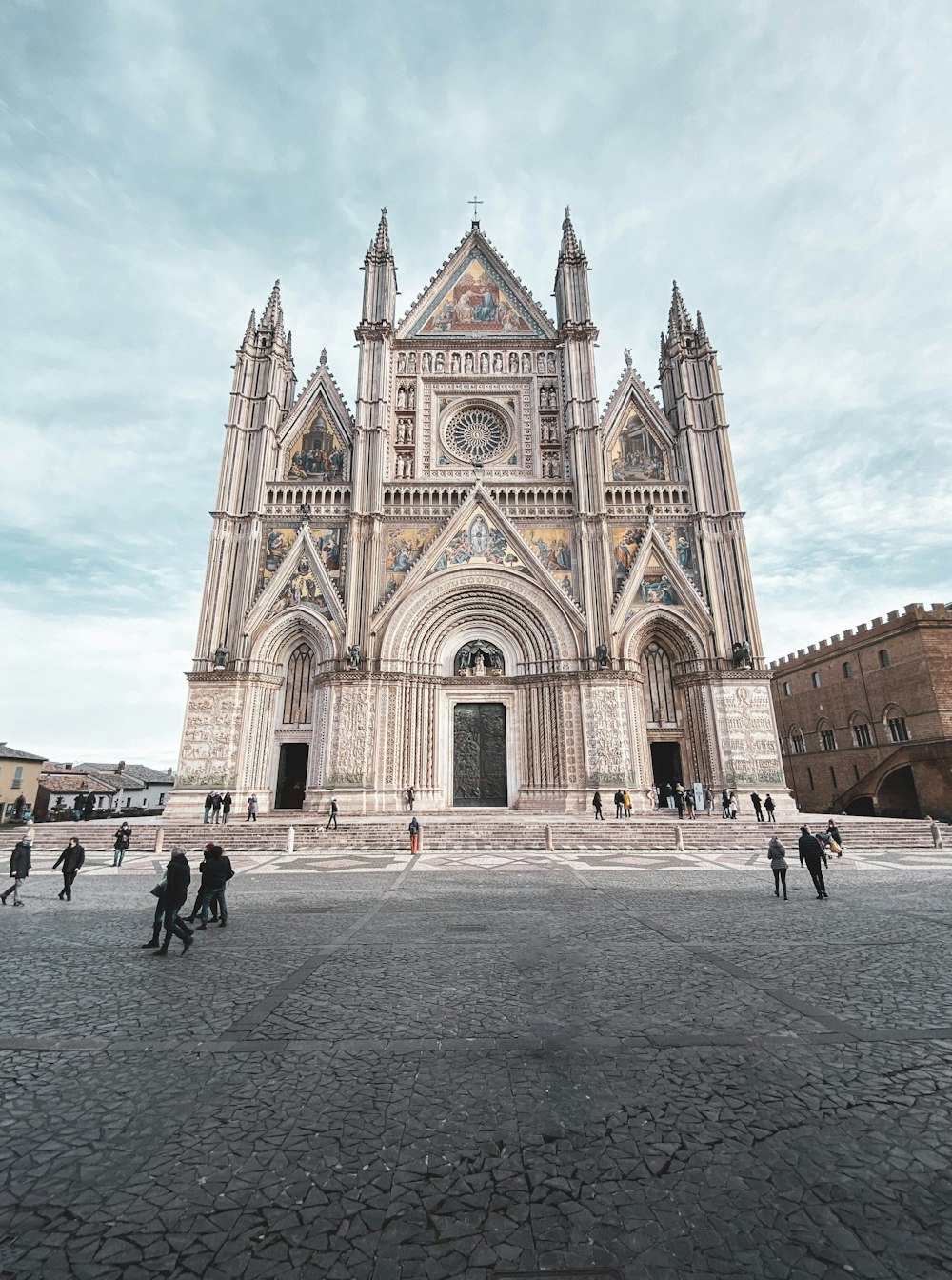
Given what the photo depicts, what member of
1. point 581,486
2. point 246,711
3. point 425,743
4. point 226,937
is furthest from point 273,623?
point 226,937

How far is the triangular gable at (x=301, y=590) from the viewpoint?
83.9 feet

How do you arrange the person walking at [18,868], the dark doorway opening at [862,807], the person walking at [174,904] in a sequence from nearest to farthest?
the person walking at [174,904]
the person walking at [18,868]
the dark doorway opening at [862,807]

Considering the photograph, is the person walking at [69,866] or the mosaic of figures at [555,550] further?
the mosaic of figures at [555,550]

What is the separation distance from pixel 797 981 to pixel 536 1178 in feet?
12.8

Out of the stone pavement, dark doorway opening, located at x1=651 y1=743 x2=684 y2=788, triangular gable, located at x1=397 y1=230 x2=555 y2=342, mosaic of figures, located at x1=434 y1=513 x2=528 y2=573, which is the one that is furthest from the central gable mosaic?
the stone pavement

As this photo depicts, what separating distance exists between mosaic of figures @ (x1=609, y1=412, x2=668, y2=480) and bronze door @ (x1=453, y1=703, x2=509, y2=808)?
12.8 metres

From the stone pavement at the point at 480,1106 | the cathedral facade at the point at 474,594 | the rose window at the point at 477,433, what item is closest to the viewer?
the stone pavement at the point at 480,1106

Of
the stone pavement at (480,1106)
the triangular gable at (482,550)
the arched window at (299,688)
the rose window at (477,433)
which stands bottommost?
the stone pavement at (480,1106)

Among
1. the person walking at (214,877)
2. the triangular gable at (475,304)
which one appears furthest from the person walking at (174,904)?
the triangular gable at (475,304)

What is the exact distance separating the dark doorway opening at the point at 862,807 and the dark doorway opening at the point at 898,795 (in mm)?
1179

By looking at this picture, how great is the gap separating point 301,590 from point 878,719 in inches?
1250

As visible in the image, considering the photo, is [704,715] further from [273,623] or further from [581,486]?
[273,623]

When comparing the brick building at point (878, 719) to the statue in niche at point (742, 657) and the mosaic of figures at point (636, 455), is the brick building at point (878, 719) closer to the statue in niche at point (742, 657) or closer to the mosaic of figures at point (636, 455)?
the statue in niche at point (742, 657)

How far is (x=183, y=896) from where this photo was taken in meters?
6.78
